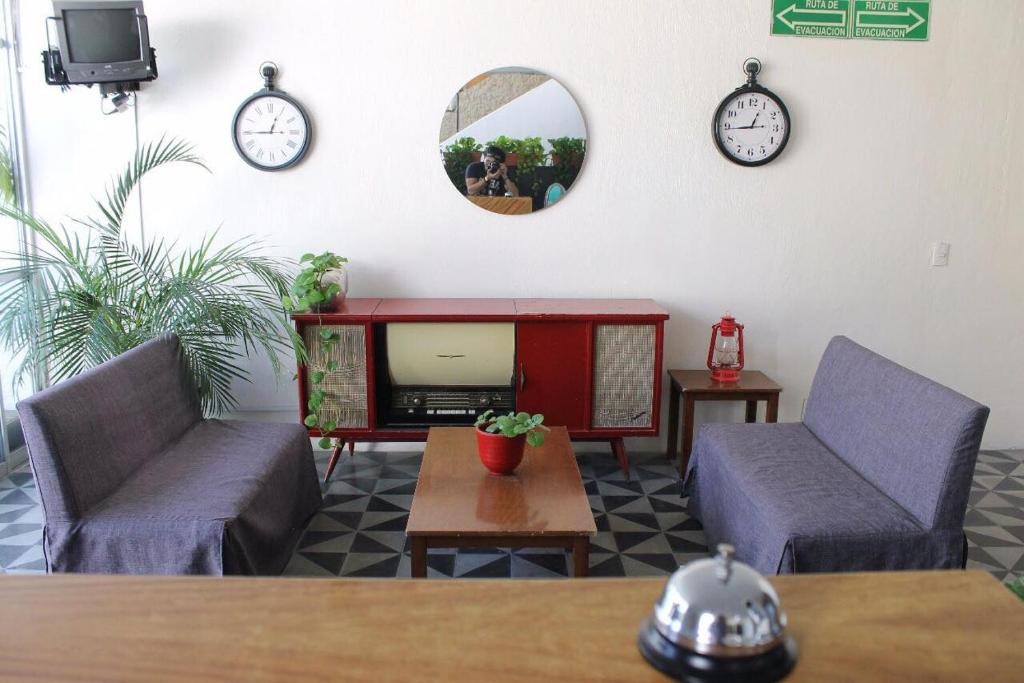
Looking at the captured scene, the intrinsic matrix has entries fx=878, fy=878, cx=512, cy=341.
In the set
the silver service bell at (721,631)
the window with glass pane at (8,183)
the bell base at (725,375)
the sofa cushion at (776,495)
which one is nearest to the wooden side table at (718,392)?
the bell base at (725,375)

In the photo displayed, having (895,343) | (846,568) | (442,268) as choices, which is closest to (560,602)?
(846,568)

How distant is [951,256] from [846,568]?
2.49 meters

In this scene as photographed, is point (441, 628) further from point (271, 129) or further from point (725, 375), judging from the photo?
point (271, 129)

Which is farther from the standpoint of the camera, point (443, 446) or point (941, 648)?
point (443, 446)

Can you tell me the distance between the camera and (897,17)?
170 inches

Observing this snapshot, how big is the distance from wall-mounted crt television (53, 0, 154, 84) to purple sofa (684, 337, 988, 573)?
3.10 m

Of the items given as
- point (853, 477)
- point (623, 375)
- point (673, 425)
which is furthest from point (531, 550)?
point (673, 425)

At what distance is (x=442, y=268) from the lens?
4500mm

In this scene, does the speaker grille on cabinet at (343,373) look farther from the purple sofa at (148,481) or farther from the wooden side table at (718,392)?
the wooden side table at (718,392)

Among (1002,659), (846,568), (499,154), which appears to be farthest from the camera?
(499,154)

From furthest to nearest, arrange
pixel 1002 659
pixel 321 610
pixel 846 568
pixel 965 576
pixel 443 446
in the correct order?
pixel 443 446 < pixel 846 568 < pixel 965 576 < pixel 321 610 < pixel 1002 659

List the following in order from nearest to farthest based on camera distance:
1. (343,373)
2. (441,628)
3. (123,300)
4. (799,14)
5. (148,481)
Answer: (441,628), (148,481), (123,300), (343,373), (799,14)

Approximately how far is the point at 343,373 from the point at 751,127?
92.0 inches

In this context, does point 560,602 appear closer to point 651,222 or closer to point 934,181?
point 651,222
